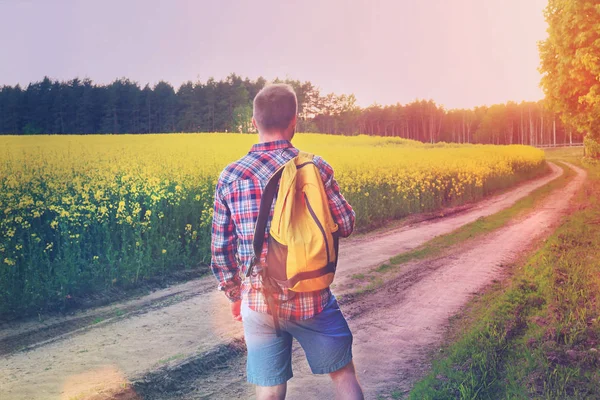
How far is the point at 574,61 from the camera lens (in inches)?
490

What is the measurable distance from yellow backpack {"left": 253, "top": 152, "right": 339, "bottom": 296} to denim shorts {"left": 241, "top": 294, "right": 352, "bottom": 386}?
153 mm

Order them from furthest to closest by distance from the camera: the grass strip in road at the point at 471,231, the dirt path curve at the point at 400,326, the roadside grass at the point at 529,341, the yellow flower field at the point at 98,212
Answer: the grass strip in road at the point at 471,231
the yellow flower field at the point at 98,212
the dirt path curve at the point at 400,326
the roadside grass at the point at 529,341

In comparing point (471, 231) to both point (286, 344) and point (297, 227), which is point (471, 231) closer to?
point (286, 344)

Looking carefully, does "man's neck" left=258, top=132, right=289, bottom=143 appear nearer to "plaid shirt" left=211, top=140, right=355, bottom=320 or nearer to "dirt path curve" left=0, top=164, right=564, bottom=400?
"plaid shirt" left=211, top=140, right=355, bottom=320

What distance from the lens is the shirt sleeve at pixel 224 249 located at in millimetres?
2512

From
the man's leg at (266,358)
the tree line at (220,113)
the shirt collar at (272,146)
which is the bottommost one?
the man's leg at (266,358)

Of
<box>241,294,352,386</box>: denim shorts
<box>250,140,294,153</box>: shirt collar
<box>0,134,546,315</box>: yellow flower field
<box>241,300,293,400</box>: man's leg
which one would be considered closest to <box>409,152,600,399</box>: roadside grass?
<box>241,294,352,386</box>: denim shorts

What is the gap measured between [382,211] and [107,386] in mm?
10765

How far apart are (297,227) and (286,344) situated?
568mm

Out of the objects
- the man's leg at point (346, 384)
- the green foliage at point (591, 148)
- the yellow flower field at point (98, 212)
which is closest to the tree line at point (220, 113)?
the yellow flower field at point (98, 212)

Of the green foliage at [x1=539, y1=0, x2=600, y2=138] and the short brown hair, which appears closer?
the short brown hair

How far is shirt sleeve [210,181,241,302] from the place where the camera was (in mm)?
2512

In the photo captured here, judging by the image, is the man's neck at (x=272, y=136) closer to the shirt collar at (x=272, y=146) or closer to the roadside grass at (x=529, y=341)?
the shirt collar at (x=272, y=146)

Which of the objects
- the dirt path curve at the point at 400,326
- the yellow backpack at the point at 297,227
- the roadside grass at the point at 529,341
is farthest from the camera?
the dirt path curve at the point at 400,326
